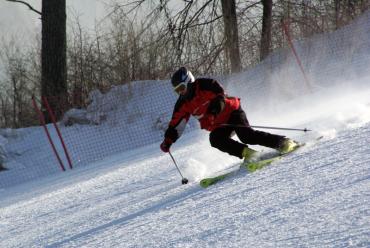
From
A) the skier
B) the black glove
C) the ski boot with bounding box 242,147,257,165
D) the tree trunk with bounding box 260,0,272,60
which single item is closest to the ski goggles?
the skier

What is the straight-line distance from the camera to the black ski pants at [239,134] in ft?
20.6

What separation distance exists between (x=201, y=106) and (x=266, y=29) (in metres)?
10.6

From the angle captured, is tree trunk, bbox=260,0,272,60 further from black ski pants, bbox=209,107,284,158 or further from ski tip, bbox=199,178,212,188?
ski tip, bbox=199,178,212,188

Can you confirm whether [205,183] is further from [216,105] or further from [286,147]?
[286,147]

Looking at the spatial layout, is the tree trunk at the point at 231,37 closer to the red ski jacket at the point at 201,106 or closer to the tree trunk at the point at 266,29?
the tree trunk at the point at 266,29

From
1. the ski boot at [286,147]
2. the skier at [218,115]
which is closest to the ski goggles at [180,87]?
the skier at [218,115]

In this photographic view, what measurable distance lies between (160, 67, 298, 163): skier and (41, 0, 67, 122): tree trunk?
35.4 ft

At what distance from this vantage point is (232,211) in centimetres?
435

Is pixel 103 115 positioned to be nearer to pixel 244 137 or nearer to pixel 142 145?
pixel 142 145

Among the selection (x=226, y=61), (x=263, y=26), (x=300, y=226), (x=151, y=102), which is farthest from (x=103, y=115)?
(x=300, y=226)

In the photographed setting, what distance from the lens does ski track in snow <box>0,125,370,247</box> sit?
3.45m

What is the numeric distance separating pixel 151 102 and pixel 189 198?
32.5 ft

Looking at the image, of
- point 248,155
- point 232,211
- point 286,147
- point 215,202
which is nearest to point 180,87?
point 248,155

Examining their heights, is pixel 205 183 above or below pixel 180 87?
below
